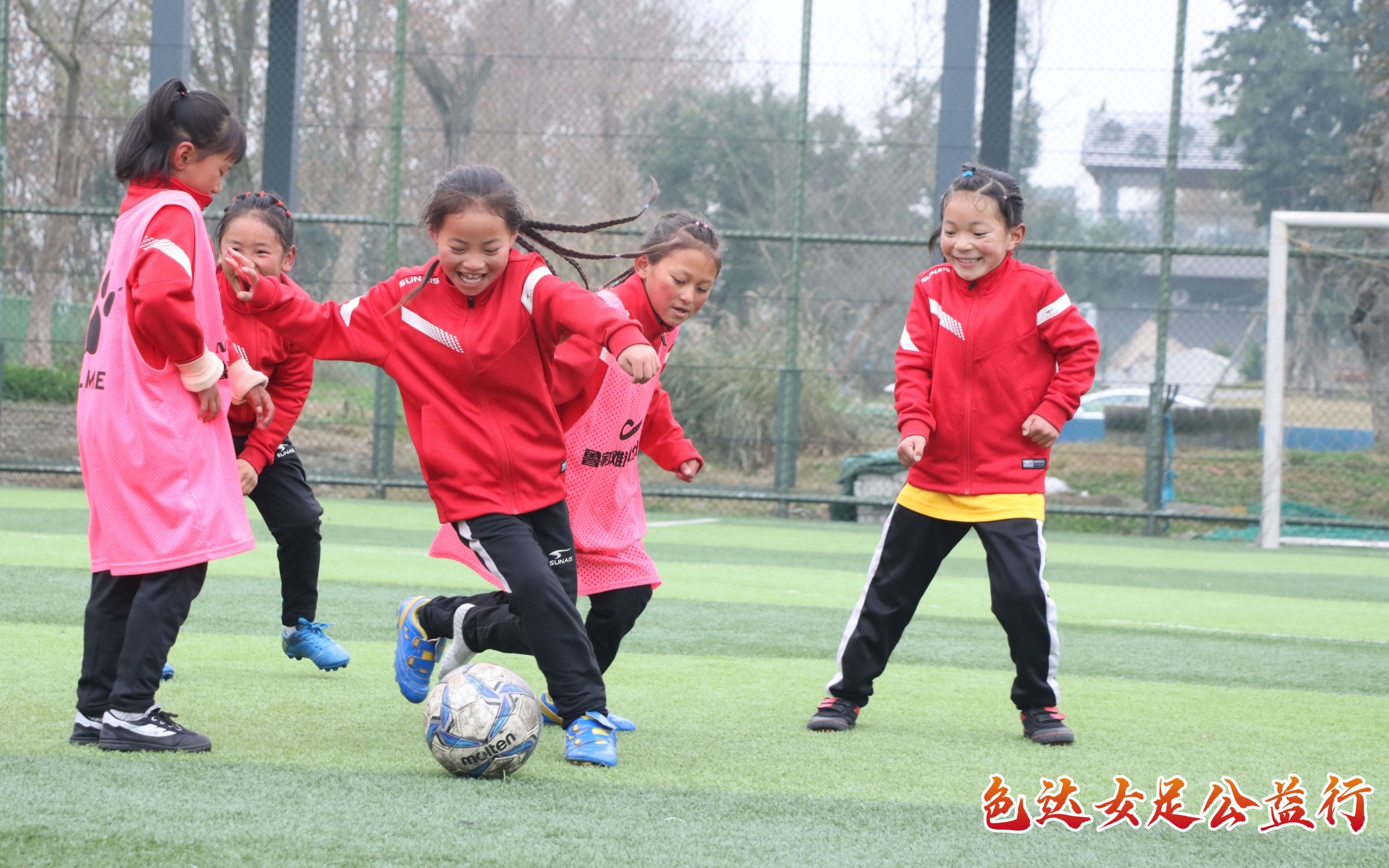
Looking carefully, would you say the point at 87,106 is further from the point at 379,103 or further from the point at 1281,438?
the point at 1281,438

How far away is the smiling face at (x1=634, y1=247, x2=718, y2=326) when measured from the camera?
12.1 ft

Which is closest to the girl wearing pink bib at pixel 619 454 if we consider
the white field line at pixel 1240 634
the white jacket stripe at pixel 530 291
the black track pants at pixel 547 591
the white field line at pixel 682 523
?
the black track pants at pixel 547 591

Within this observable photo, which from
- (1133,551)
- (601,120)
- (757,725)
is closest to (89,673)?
(757,725)

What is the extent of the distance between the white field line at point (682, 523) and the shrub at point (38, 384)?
476cm

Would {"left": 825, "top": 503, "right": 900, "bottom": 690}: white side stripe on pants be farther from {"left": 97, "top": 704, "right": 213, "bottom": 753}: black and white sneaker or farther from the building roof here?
the building roof

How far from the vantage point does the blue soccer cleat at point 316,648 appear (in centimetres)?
413

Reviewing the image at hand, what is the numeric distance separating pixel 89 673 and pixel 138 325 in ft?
2.63

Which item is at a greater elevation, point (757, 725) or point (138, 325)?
point (138, 325)

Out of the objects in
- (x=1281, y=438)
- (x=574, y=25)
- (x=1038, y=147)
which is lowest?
(x=1281, y=438)

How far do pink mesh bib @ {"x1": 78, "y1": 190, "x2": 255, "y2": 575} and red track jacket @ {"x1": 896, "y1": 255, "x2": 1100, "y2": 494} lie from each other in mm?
1786

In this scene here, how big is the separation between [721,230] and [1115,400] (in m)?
3.50

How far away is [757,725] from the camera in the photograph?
3697mm

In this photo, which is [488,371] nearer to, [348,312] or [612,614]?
[348,312]

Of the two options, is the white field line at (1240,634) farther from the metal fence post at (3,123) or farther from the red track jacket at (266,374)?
the metal fence post at (3,123)
